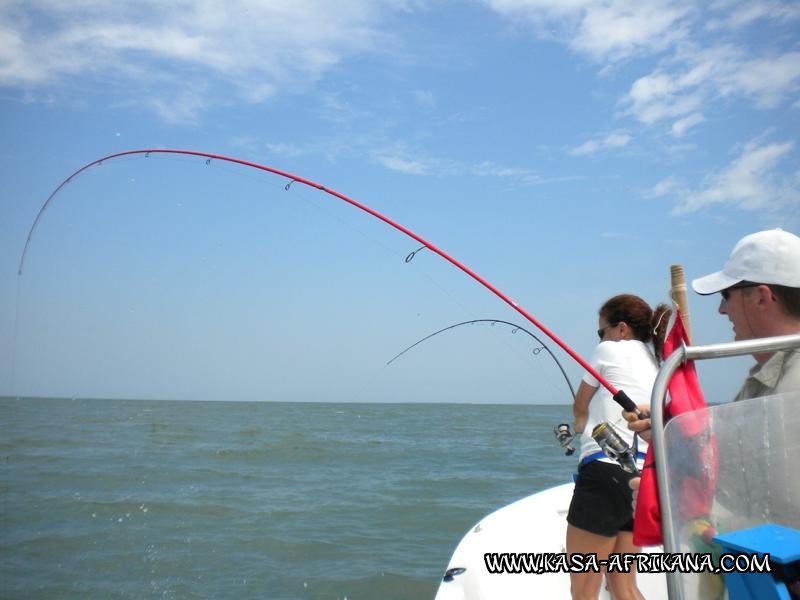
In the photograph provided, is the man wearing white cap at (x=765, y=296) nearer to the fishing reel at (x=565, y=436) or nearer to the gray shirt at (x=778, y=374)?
the gray shirt at (x=778, y=374)

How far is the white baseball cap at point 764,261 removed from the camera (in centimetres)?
128

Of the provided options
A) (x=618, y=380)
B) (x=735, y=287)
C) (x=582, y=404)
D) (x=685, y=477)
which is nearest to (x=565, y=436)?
(x=582, y=404)

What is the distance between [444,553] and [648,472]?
5.30 m

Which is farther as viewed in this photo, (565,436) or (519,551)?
(519,551)

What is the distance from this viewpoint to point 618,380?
87.4 inches

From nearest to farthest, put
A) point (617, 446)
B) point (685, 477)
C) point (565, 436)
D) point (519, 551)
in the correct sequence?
point (685, 477) < point (617, 446) < point (565, 436) < point (519, 551)

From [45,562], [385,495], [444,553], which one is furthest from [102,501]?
[444,553]

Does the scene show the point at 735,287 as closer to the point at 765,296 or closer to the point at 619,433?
the point at 765,296

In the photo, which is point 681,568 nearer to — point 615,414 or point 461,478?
point 615,414

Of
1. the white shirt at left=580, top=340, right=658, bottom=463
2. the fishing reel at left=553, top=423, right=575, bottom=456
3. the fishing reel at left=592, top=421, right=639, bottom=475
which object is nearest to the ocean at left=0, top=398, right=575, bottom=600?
the fishing reel at left=553, top=423, right=575, bottom=456

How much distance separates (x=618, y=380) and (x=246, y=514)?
6.48 m

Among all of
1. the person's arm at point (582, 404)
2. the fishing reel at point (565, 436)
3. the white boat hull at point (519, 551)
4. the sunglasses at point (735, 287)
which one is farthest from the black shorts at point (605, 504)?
the sunglasses at point (735, 287)

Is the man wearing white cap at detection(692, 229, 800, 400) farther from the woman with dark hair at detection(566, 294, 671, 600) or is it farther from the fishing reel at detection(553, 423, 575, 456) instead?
the fishing reel at detection(553, 423, 575, 456)

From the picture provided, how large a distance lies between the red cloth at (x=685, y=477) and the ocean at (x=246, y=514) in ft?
13.7
